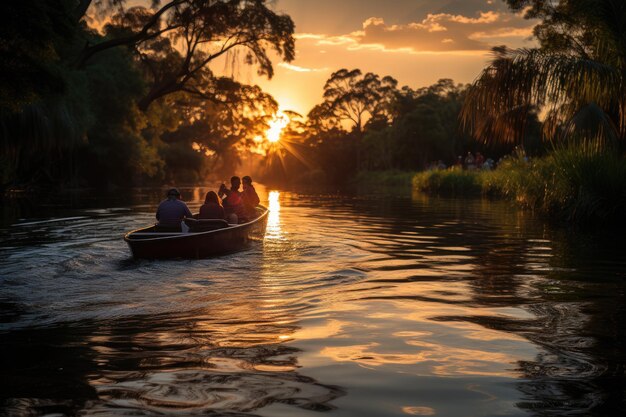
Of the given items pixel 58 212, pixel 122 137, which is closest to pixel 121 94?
pixel 122 137

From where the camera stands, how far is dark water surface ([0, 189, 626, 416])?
15.1 ft

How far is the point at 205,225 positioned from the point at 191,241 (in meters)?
1.62

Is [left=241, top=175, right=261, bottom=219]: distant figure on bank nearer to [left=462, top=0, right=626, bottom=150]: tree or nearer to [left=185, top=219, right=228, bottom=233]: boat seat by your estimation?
[left=185, top=219, right=228, bottom=233]: boat seat

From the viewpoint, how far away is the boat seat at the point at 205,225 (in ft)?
45.8

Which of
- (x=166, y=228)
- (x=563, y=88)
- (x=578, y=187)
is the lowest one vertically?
(x=166, y=228)

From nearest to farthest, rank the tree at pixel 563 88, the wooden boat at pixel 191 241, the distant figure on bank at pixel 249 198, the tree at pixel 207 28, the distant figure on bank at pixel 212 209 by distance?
the wooden boat at pixel 191 241
the distant figure on bank at pixel 212 209
the tree at pixel 563 88
the distant figure on bank at pixel 249 198
the tree at pixel 207 28

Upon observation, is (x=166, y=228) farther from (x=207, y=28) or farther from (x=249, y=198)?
(x=207, y=28)

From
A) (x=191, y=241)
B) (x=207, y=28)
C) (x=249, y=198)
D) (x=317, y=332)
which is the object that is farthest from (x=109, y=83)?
(x=317, y=332)

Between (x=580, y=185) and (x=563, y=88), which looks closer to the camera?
(x=563, y=88)

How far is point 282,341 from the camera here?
627 cm

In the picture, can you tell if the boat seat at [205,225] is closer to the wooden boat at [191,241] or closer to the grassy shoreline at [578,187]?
the wooden boat at [191,241]

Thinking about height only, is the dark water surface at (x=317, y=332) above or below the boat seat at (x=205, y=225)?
Answer: below

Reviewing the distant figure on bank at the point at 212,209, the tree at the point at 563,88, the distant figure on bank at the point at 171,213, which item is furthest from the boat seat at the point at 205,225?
the tree at the point at 563,88

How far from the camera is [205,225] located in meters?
14.1
